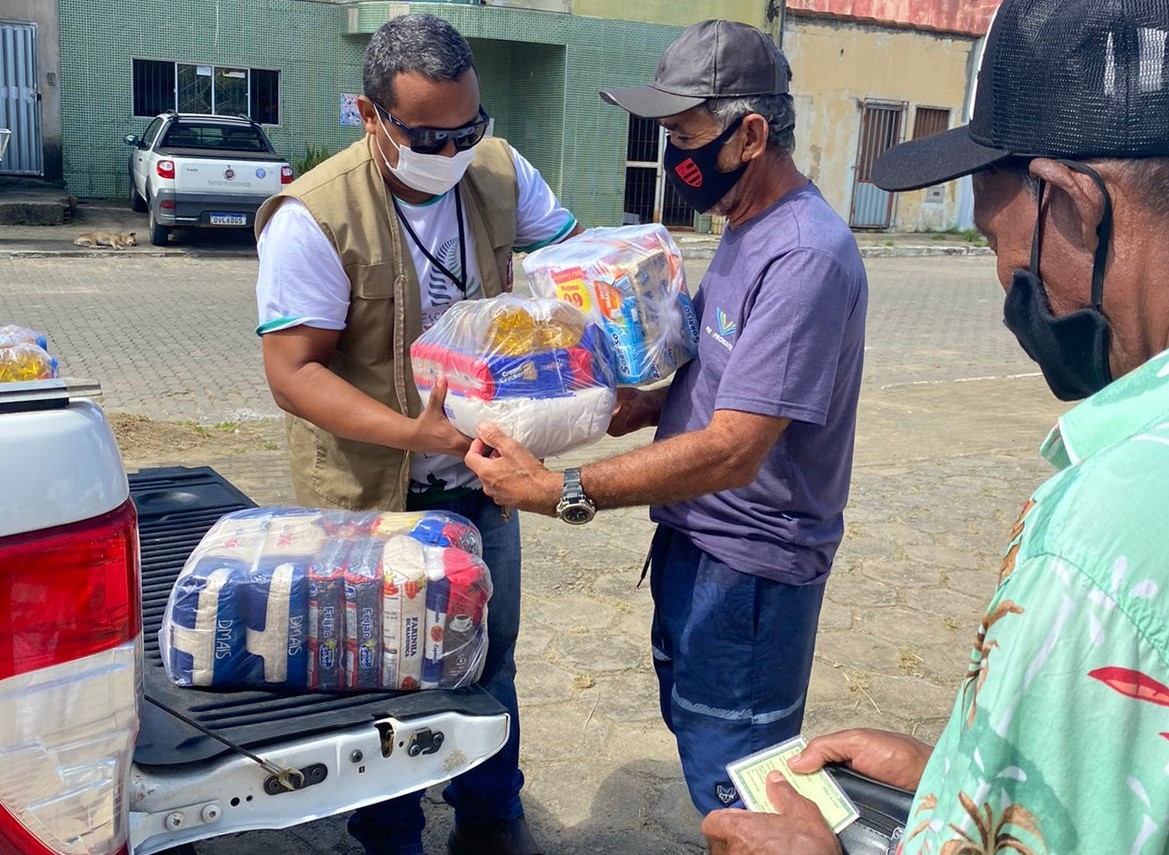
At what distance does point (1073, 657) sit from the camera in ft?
3.25

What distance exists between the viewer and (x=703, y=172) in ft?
8.57

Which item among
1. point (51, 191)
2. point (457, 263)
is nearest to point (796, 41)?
point (51, 191)

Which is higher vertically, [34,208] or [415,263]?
[415,263]

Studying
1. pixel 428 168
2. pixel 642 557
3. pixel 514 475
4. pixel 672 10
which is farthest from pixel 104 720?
pixel 672 10

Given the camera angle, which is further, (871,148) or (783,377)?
(871,148)

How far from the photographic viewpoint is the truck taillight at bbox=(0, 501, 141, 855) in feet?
5.07

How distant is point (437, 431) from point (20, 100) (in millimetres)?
18890

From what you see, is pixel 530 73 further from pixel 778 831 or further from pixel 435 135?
pixel 778 831

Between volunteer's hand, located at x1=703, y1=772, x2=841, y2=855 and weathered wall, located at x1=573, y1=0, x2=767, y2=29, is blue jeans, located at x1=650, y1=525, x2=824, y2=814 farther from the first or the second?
weathered wall, located at x1=573, y1=0, x2=767, y2=29

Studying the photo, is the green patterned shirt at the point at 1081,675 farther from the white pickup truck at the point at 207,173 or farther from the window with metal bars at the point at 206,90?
the window with metal bars at the point at 206,90

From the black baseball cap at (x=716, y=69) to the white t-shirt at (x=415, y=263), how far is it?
66cm

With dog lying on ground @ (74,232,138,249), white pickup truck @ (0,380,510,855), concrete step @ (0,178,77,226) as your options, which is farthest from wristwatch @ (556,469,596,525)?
concrete step @ (0,178,77,226)

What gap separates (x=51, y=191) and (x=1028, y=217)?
19.8 meters

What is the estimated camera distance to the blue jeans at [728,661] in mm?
2584
